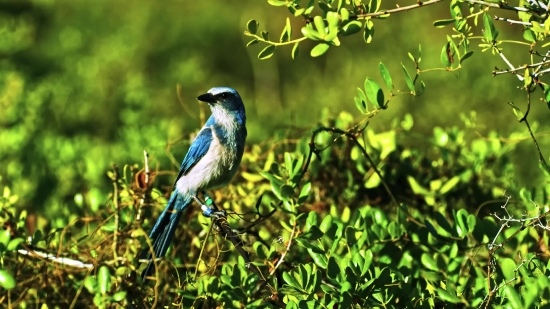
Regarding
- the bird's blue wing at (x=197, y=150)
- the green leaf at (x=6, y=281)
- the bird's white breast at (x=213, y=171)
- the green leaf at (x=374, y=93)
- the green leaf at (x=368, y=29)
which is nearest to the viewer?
the green leaf at (x=6, y=281)

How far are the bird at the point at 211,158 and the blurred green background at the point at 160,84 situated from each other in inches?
5.8

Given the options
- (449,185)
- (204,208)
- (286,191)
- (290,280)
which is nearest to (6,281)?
(290,280)

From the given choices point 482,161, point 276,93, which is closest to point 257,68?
point 276,93

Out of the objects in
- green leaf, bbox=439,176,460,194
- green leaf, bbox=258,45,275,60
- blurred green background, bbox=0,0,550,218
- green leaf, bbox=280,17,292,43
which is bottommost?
blurred green background, bbox=0,0,550,218

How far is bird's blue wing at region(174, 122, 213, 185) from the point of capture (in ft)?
11.2

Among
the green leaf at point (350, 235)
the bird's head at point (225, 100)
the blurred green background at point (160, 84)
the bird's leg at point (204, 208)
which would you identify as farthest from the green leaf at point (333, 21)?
the bird's head at point (225, 100)

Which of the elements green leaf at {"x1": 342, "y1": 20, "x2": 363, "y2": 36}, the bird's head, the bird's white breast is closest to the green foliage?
green leaf at {"x1": 342, "y1": 20, "x2": 363, "y2": 36}

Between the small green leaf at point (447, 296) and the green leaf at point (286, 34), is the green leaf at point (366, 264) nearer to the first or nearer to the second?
the small green leaf at point (447, 296)

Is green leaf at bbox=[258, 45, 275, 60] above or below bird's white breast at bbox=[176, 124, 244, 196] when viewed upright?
above

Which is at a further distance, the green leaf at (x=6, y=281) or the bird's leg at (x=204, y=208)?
the bird's leg at (x=204, y=208)

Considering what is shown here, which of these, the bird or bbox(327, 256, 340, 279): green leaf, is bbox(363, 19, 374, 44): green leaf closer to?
bbox(327, 256, 340, 279): green leaf

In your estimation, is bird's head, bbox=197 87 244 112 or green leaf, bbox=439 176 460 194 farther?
bird's head, bbox=197 87 244 112

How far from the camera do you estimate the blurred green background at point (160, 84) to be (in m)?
4.52

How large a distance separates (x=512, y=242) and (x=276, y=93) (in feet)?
23.9
